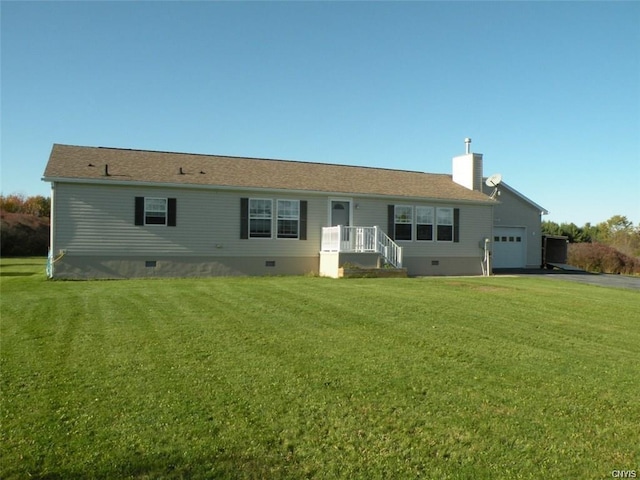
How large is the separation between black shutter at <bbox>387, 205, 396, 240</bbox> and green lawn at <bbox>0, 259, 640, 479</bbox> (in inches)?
433

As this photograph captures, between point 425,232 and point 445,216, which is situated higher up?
point 445,216

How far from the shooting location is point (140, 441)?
3.86m

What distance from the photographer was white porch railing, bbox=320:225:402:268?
59.7 ft

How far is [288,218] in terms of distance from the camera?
1889cm

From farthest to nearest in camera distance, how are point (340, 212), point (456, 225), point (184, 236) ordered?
point (456, 225), point (340, 212), point (184, 236)

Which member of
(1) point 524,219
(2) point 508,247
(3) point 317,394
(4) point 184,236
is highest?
(1) point 524,219

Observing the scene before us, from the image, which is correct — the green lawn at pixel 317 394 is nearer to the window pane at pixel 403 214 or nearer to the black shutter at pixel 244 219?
the black shutter at pixel 244 219

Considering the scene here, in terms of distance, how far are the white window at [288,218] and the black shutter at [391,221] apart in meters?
3.60

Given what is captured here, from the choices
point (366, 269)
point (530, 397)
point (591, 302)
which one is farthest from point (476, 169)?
point (530, 397)

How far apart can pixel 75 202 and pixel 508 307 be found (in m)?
12.9

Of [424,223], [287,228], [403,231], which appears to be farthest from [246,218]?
[424,223]

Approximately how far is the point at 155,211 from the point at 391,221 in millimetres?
8558

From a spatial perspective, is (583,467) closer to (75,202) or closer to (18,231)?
(75,202)

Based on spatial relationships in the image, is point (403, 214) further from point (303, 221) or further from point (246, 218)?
point (246, 218)
